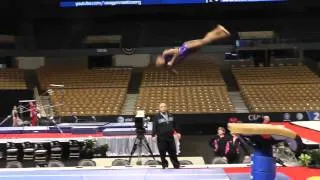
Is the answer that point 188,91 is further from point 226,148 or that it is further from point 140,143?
point 226,148

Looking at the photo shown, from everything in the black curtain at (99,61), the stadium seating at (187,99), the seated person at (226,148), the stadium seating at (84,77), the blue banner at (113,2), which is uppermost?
the blue banner at (113,2)

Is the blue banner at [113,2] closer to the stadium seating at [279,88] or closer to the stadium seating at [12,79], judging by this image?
the stadium seating at [279,88]

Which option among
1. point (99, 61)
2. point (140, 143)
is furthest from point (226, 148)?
point (99, 61)

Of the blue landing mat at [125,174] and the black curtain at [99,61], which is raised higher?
the black curtain at [99,61]

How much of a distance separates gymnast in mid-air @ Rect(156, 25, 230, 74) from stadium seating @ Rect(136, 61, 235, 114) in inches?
577

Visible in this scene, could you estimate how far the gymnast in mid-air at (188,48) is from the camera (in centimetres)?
476

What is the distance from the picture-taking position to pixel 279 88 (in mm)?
23078

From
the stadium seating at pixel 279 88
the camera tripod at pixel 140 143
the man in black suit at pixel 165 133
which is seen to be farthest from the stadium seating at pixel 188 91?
the man in black suit at pixel 165 133

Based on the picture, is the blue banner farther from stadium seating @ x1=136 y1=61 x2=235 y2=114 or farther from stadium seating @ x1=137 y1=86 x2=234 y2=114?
stadium seating @ x1=137 y1=86 x2=234 y2=114

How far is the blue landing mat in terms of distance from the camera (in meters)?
8.55

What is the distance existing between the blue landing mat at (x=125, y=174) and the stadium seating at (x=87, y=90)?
10.6 m

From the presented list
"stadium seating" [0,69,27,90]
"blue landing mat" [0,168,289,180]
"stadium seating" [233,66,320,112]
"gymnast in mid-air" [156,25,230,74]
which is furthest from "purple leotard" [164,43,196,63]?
"stadium seating" [0,69,27,90]

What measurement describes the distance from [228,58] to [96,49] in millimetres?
7884

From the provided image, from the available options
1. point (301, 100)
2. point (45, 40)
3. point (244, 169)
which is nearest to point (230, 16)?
point (301, 100)
